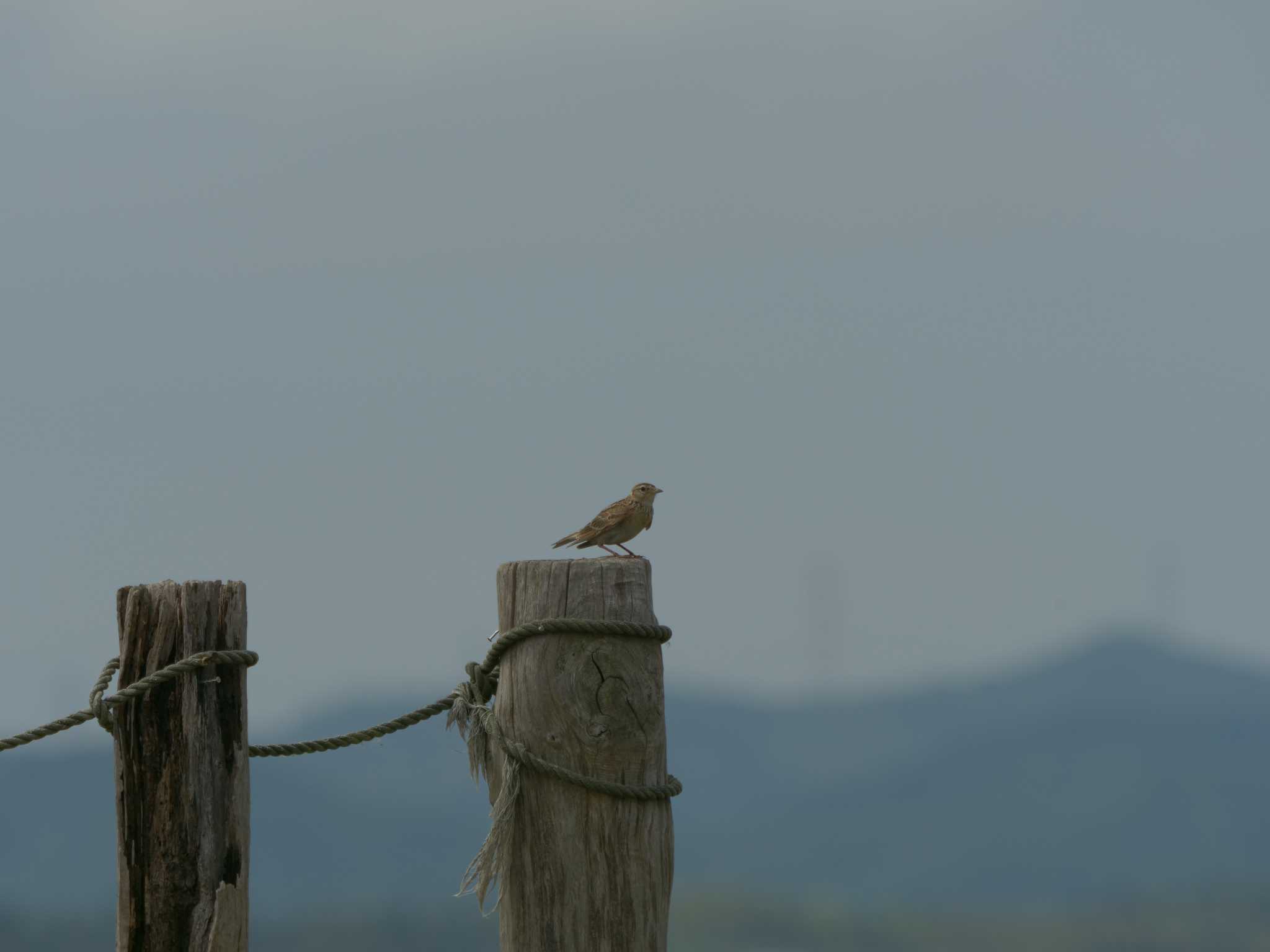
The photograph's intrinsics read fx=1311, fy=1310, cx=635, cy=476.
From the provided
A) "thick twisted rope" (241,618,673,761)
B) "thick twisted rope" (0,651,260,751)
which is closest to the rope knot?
"thick twisted rope" (241,618,673,761)

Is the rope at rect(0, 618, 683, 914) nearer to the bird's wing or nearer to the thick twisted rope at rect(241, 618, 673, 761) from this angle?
the thick twisted rope at rect(241, 618, 673, 761)

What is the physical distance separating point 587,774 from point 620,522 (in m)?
2.00

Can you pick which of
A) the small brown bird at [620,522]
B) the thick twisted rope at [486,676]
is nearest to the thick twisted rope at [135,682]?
the thick twisted rope at [486,676]

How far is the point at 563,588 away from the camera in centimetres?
539

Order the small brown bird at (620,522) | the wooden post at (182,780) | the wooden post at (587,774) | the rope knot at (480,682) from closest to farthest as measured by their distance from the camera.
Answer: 1. the wooden post at (587,774)
2. the wooden post at (182,780)
3. the rope knot at (480,682)
4. the small brown bird at (620,522)

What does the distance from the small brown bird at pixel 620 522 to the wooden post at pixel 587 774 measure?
1.60 metres

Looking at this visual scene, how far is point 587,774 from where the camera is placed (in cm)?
533

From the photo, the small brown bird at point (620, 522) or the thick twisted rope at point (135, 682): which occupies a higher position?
the small brown bird at point (620, 522)

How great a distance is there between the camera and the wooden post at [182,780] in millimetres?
5414

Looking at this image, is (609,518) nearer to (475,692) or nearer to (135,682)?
(475,692)

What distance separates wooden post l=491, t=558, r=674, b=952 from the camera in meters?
5.28

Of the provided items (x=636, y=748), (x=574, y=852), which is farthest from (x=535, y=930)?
(x=636, y=748)

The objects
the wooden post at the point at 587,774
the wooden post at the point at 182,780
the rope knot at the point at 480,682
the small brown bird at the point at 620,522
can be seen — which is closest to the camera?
the wooden post at the point at 587,774

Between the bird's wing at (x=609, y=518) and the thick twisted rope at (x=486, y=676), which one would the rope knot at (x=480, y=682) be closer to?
the thick twisted rope at (x=486, y=676)
